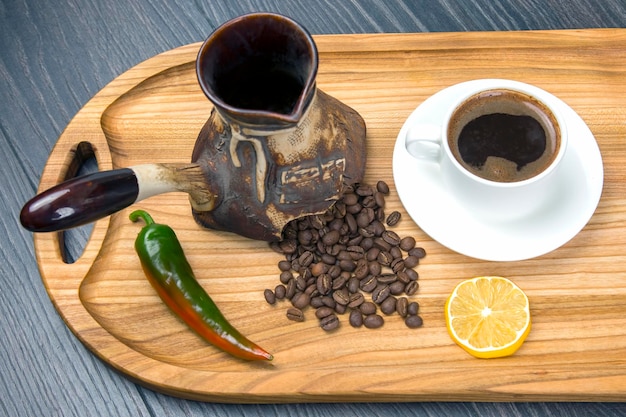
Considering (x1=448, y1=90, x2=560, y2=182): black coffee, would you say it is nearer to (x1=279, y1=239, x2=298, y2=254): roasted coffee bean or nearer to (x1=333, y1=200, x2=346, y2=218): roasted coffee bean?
(x1=333, y1=200, x2=346, y2=218): roasted coffee bean

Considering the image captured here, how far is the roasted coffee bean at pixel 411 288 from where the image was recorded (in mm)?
1514

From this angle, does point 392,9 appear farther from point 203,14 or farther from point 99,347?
point 99,347

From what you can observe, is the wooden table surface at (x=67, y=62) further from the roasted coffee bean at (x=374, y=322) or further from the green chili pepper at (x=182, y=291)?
the roasted coffee bean at (x=374, y=322)

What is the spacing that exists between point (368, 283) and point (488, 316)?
24cm

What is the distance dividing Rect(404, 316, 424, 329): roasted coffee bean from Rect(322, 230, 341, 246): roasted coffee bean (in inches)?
8.2

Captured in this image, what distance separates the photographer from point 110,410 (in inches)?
65.6

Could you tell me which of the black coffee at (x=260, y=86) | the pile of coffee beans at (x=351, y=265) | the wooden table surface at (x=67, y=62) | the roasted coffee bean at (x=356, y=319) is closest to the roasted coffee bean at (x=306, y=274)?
the pile of coffee beans at (x=351, y=265)

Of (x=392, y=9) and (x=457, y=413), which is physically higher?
(x=392, y=9)

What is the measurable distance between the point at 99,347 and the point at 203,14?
35.1 inches

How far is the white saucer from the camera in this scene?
1457 millimetres

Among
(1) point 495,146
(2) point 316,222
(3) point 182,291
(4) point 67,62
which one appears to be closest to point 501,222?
(1) point 495,146

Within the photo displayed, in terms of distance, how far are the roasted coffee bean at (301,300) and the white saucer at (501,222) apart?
257mm

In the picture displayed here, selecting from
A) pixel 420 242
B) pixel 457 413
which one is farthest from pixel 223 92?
pixel 457 413

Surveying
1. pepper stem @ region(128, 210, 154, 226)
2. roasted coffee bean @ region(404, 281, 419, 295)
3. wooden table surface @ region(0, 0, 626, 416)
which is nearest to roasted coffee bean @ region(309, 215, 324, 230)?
roasted coffee bean @ region(404, 281, 419, 295)
